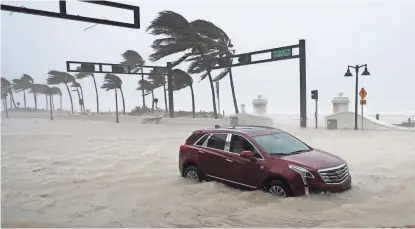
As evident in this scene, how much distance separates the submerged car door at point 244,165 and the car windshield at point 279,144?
0.25 meters

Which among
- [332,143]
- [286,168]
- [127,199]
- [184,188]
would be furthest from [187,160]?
[332,143]

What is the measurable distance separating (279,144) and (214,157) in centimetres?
144

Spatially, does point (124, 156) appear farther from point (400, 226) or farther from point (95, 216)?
point (400, 226)

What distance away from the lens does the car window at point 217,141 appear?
8.30m

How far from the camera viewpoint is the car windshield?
7.60 metres

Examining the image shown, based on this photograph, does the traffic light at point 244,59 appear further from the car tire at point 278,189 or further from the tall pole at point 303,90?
the car tire at point 278,189

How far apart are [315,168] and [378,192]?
206 cm

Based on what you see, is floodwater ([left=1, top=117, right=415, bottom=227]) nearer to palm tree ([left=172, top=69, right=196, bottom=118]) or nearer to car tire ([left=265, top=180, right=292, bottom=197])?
car tire ([left=265, top=180, right=292, bottom=197])

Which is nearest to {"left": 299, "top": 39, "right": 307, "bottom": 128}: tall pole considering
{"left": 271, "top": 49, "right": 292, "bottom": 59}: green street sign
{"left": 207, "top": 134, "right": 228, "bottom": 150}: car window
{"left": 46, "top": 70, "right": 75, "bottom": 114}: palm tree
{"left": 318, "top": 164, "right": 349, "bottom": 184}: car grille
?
{"left": 271, "top": 49, "right": 292, "bottom": 59}: green street sign

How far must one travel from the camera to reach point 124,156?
14305 mm

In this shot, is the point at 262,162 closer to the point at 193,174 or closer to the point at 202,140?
the point at 202,140

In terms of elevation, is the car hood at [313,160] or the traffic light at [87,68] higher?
the traffic light at [87,68]

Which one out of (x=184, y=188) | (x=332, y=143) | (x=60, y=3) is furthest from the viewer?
(x=332, y=143)

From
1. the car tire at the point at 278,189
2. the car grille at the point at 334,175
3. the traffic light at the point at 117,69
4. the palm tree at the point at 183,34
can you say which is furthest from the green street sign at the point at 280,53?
the car tire at the point at 278,189
